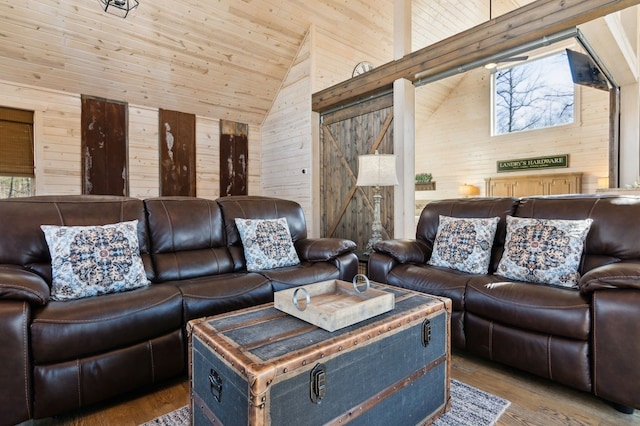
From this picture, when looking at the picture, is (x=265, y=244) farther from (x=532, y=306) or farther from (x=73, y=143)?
(x=73, y=143)

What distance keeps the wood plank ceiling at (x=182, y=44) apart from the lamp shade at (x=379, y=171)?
2.64 meters

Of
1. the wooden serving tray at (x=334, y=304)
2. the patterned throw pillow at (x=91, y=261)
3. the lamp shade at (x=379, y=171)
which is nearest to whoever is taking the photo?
the wooden serving tray at (x=334, y=304)

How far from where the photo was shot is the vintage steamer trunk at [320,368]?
1005 mm

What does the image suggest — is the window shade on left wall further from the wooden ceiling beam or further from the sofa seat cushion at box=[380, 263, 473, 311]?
the sofa seat cushion at box=[380, 263, 473, 311]

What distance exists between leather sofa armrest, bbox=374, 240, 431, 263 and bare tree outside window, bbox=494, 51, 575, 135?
578 centimetres

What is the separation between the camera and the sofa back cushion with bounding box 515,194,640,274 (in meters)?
2.03

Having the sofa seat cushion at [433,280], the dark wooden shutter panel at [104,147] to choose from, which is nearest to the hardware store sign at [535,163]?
the sofa seat cushion at [433,280]

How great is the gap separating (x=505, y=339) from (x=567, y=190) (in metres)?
5.87

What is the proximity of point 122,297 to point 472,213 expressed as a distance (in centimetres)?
252

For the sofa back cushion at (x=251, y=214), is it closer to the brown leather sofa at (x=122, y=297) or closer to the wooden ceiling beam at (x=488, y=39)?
the brown leather sofa at (x=122, y=297)

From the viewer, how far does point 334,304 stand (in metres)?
1.49

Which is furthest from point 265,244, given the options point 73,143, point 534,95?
point 534,95

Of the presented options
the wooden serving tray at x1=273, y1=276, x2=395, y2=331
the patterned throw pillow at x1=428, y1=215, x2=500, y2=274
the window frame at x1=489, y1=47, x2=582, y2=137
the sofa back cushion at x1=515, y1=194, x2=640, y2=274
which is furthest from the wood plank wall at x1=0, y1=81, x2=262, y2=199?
the window frame at x1=489, y1=47, x2=582, y2=137

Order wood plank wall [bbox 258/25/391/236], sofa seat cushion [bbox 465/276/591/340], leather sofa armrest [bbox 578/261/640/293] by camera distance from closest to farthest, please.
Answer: leather sofa armrest [bbox 578/261/640/293] → sofa seat cushion [bbox 465/276/591/340] → wood plank wall [bbox 258/25/391/236]
